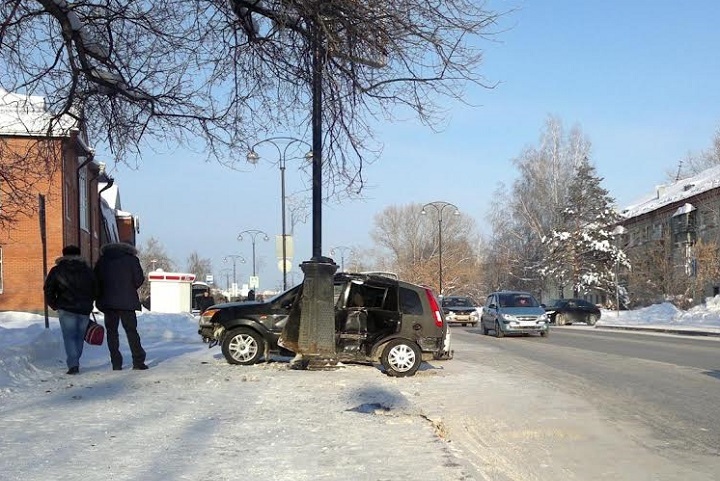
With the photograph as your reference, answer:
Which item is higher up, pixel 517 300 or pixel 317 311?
pixel 317 311

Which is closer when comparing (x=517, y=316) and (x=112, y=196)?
(x=517, y=316)

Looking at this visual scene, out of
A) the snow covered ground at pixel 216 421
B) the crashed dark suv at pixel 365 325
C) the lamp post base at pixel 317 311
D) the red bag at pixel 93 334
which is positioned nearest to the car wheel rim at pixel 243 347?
the crashed dark suv at pixel 365 325

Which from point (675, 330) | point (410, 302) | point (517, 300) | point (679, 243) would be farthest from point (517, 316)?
point (679, 243)

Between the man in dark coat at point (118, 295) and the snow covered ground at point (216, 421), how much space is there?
1.35ft

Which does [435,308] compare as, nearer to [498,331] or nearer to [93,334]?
[93,334]

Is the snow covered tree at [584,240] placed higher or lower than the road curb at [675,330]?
higher

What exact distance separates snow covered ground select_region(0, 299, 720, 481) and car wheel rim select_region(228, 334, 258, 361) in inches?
14.1

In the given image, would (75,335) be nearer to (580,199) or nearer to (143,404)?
(143,404)

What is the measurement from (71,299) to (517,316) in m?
17.4

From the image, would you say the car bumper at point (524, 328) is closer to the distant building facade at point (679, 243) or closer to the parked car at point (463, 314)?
the parked car at point (463, 314)

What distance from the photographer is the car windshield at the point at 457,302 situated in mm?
36531

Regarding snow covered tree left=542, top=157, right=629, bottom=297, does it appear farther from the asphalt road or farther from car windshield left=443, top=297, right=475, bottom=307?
the asphalt road

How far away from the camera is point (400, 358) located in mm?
11023

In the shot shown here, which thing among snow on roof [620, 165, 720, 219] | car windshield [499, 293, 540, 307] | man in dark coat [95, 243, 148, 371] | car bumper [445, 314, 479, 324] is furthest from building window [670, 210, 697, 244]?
man in dark coat [95, 243, 148, 371]
